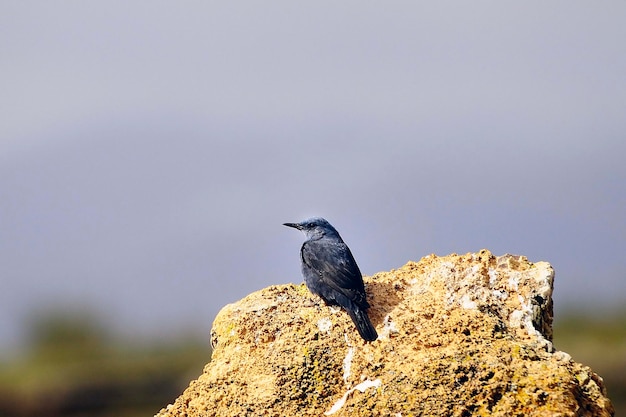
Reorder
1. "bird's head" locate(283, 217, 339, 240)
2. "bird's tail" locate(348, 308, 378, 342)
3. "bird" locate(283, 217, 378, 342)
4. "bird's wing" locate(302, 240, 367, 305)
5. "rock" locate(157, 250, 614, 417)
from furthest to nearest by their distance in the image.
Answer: "bird's head" locate(283, 217, 339, 240), "bird's wing" locate(302, 240, 367, 305), "bird" locate(283, 217, 378, 342), "bird's tail" locate(348, 308, 378, 342), "rock" locate(157, 250, 614, 417)

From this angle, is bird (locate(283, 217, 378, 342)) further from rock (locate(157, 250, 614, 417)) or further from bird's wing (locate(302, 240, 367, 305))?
rock (locate(157, 250, 614, 417))

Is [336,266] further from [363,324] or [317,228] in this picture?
[363,324]

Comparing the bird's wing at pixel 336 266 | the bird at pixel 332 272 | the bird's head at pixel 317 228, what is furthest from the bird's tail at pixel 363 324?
the bird's head at pixel 317 228

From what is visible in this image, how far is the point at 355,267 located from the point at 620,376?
1057 cm

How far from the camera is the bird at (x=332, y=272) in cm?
696

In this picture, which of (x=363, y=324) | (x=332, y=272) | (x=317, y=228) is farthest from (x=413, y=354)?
(x=317, y=228)

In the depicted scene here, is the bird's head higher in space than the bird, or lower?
higher

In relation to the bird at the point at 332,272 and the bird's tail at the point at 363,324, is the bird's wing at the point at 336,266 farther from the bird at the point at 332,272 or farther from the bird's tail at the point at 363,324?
the bird's tail at the point at 363,324

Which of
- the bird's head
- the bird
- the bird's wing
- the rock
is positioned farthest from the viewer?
the bird's head

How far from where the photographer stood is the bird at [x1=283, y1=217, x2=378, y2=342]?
6.96 metres

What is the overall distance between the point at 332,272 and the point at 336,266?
0.24 m

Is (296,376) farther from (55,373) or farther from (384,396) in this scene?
(55,373)

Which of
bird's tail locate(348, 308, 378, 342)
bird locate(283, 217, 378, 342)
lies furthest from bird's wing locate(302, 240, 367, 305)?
bird's tail locate(348, 308, 378, 342)

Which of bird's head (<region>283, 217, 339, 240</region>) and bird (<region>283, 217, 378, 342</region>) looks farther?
bird's head (<region>283, 217, 339, 240</region>)
